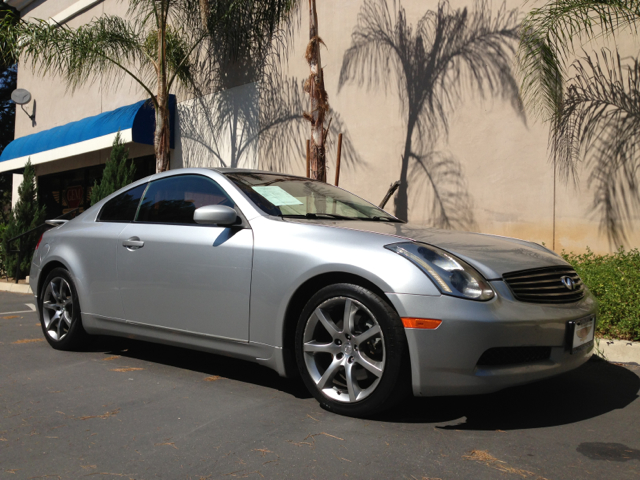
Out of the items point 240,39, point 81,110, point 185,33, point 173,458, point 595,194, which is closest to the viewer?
point 173,458

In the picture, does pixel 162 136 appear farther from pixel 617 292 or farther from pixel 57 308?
pixel 617 292

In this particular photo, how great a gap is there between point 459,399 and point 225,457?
5.41ft

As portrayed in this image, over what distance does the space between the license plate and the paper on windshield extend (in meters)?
1.96

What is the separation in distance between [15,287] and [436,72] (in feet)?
28.5

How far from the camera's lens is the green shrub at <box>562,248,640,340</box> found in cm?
512

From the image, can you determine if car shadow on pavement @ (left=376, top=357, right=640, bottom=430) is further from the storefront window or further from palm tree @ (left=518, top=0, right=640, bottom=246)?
the storefront window

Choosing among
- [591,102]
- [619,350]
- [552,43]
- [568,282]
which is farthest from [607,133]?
[568,282]

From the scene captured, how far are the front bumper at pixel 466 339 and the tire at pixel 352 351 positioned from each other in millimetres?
87

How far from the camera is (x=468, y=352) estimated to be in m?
3.10

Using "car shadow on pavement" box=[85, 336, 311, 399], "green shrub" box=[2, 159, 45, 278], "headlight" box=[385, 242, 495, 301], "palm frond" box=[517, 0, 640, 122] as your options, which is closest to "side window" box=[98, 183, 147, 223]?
"car shadow on pavement" box=[85, 336, 311, 399]

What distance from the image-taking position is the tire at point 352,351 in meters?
3.24

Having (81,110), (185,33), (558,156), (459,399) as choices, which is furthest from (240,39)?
(459,399)

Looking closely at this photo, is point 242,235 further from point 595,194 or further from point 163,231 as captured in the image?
point 595,194

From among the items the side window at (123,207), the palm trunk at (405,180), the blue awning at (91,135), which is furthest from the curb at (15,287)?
the side window at (123,207)
